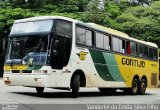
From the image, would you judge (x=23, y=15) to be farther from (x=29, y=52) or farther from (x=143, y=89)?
(x=29, y=52)

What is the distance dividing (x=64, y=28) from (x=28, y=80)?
2.49 m

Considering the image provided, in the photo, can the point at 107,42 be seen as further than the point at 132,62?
No

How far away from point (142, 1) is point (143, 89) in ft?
116

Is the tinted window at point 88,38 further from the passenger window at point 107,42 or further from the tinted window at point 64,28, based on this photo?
the passenger window at point 107,42

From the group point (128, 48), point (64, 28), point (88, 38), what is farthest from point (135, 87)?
point (64, 28)

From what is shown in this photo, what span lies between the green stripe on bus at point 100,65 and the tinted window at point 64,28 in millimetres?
1960

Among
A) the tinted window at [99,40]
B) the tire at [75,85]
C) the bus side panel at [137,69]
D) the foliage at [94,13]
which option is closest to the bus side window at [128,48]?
the bus side panel at [137,69]

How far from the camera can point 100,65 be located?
1981 centimetres

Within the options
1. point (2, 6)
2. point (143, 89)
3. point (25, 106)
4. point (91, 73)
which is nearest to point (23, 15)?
point (2, 6)

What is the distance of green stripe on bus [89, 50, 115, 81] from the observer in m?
19.2

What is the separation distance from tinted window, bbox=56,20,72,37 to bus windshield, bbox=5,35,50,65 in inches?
25.2

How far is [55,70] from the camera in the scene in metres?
16.3

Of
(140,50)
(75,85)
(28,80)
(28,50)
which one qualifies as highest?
(140,50)

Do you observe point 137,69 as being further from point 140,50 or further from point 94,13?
point 94,13
